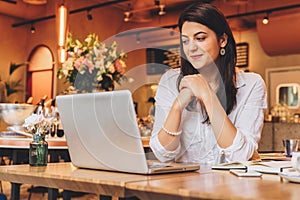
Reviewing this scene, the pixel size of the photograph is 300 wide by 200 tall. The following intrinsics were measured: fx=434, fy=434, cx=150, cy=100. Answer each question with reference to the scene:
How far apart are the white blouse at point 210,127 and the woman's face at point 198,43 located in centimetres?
19

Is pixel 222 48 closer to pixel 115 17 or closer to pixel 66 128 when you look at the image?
pixel 66 128

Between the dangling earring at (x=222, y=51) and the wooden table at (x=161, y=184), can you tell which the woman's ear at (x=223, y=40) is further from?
the wooden table at (x=161, y=184)

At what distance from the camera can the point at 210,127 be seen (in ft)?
5.30

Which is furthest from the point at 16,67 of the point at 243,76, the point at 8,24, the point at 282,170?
the point at 282,170

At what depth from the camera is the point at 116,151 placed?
1.03m

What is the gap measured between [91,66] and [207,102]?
Answer: 1.94m

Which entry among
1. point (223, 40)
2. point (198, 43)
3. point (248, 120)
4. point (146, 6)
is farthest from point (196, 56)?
point (146, 6)

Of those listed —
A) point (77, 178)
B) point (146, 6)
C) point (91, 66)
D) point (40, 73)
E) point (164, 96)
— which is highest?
point (146, 6)

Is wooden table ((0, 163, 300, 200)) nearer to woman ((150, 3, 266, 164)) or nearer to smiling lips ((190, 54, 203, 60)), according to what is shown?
woman ((150, 3, 266, 164))

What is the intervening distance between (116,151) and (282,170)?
1.40 feet

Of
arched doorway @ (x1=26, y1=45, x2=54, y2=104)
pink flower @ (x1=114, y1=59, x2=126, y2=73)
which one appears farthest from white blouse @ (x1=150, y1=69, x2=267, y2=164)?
arched doorway @ (x1=26, y1=45, x2=54, y2=104)

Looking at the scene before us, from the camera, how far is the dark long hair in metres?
1.58

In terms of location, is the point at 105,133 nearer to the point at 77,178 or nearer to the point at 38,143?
Result: the point at 77,178

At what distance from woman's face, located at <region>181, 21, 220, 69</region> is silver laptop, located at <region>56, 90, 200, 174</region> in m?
0.55
